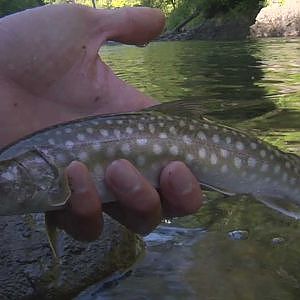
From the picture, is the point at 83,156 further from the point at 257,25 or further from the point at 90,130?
the point at 257,25

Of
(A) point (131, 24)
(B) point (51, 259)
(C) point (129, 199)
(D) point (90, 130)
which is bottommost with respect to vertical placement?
(B) point (51, 259)

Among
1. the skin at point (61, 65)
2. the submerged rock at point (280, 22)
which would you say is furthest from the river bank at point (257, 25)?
the skin at point (61, 65)

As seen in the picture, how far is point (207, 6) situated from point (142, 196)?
50.8 meters

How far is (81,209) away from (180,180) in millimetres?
412

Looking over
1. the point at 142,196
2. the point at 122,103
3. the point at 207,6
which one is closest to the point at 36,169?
the point at 142,196

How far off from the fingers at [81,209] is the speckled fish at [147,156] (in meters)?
0.04

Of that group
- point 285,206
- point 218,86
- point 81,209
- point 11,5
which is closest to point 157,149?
point 81,209

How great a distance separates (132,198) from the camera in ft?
7.93

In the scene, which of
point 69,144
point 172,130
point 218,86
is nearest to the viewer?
point 69,144

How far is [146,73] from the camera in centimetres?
1484

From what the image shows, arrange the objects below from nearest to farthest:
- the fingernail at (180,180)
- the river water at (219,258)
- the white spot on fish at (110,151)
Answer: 1. the white spot on fish at (110,151)
2. the fingernail at (180,180)
3. the river water at (219,258)

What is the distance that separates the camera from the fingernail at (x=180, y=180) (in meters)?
2.40

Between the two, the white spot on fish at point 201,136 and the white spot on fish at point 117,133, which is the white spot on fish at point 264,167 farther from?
the white spot on fish at point 117,133

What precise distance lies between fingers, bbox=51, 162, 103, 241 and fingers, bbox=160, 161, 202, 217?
0.29 metres
